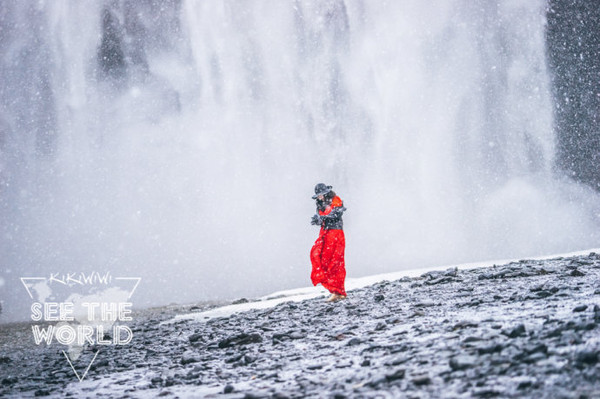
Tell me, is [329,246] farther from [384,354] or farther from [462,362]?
[462,362]

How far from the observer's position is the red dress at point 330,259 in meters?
11.0

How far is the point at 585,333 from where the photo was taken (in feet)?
13.0

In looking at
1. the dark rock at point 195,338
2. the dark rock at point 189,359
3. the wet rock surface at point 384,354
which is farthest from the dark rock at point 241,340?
the dark rock at point 195,338

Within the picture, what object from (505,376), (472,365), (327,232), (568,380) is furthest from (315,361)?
(327,232)

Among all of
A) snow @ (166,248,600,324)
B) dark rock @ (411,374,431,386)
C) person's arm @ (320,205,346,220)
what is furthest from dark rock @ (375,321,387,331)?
snow @ (166,248,600,324)

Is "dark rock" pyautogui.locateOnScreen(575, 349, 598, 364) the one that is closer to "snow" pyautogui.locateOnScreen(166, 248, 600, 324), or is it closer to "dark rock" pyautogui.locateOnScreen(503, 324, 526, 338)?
"dark rock" pyautogui.locateOnScreen(503, 324, 526, 338)

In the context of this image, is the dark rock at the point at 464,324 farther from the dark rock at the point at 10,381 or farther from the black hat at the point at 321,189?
the dark rock at the point at 10,381

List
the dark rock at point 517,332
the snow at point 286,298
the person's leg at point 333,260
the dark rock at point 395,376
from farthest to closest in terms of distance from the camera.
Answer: the snow at point 286,298, the person's leg at point 333,260, the dark rock at point 517,332, the dark rock at point 395,376

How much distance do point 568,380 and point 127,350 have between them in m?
8.12

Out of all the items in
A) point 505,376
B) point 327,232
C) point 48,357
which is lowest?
point 48,357

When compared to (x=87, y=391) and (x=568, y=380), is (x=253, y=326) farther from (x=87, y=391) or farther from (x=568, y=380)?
(x=568, y=380)

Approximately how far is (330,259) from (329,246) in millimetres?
349

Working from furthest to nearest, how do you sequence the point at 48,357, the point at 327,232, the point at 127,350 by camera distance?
1. the point at 327,232
2. the point at 48,357
3. the point at 127,350

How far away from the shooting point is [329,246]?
11.0m
